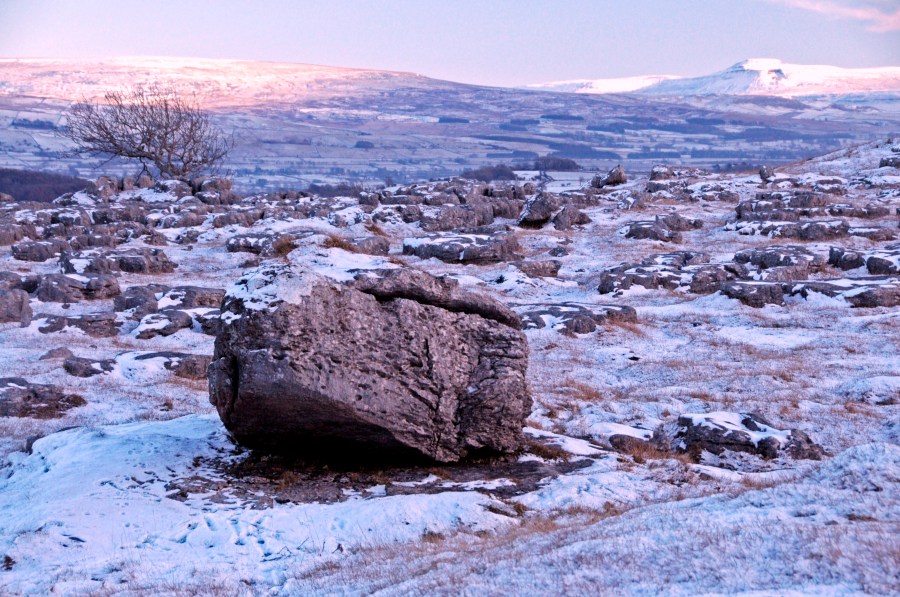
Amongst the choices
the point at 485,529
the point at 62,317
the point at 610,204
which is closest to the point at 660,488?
the point at 485,529

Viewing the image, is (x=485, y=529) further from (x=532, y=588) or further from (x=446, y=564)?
(x=532, y=588)

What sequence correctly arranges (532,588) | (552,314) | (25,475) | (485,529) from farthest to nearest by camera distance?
1. (552,314)
2. (25,475)
3. (485,529)
4. (532,588)

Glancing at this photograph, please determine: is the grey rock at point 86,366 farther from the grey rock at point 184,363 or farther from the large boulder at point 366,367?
the large boulder at point 366,367

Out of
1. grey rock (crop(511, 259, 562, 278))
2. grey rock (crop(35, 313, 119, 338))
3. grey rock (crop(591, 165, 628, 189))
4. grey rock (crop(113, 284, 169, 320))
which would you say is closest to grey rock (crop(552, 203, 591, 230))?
grey rock (crop(511, 259, 562, 278))

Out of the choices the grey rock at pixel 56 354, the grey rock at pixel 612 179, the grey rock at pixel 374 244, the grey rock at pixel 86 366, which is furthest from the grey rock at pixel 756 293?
the grey rock at pixel 612 179

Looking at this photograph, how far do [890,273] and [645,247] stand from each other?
32.6 ft

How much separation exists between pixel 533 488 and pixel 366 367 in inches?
107

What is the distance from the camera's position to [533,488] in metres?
10.8

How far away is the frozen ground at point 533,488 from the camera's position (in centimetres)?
632

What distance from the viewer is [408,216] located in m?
42.5

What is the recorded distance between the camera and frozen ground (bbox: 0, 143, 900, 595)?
6.32 m

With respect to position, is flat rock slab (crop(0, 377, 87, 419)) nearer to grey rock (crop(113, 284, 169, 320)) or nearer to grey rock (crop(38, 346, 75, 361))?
grey rock (crop(38, 346, 75, 361))

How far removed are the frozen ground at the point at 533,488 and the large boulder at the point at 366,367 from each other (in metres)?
0.49

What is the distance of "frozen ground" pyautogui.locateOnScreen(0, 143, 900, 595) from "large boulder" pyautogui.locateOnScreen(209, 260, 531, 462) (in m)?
0.49
